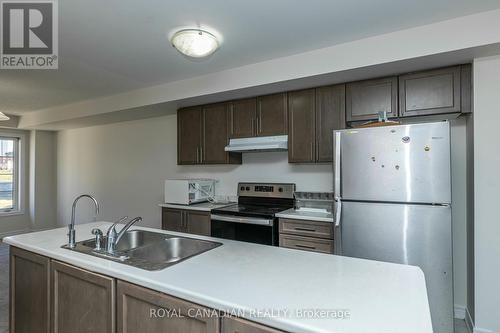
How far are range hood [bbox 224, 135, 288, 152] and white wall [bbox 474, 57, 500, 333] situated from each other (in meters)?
1.67


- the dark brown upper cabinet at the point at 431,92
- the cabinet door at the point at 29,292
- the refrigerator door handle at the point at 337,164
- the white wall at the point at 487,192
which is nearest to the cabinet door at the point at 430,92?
the dark brown upper cabinet at the point at 431,92

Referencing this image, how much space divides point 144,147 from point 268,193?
2448 millimetres

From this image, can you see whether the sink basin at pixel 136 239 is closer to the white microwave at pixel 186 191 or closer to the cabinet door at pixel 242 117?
the white microwave at pixel 186 191

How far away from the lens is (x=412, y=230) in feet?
6.79

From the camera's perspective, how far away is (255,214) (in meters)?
2.85

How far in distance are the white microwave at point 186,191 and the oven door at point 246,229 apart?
20.2 inches

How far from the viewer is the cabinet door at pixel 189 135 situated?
3695 millimetres

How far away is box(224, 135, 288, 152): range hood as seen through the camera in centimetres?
303

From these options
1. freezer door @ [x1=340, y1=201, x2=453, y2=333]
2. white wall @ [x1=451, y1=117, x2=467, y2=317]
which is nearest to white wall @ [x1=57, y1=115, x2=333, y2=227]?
freezer door @ [x1=340, y1=201, x2=453, y2=333]

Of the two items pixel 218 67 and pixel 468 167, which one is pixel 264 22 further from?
pixel 468 167

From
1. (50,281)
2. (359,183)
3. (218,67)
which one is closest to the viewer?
(50,281)

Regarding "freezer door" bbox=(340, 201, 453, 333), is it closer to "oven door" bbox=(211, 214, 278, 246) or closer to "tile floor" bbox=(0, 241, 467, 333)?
"tile floor" bbox=(0, 241, 467, 333)

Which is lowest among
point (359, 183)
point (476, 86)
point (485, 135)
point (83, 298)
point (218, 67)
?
point (83, 298)

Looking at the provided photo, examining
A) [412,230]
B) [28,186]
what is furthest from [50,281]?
[28,186]
